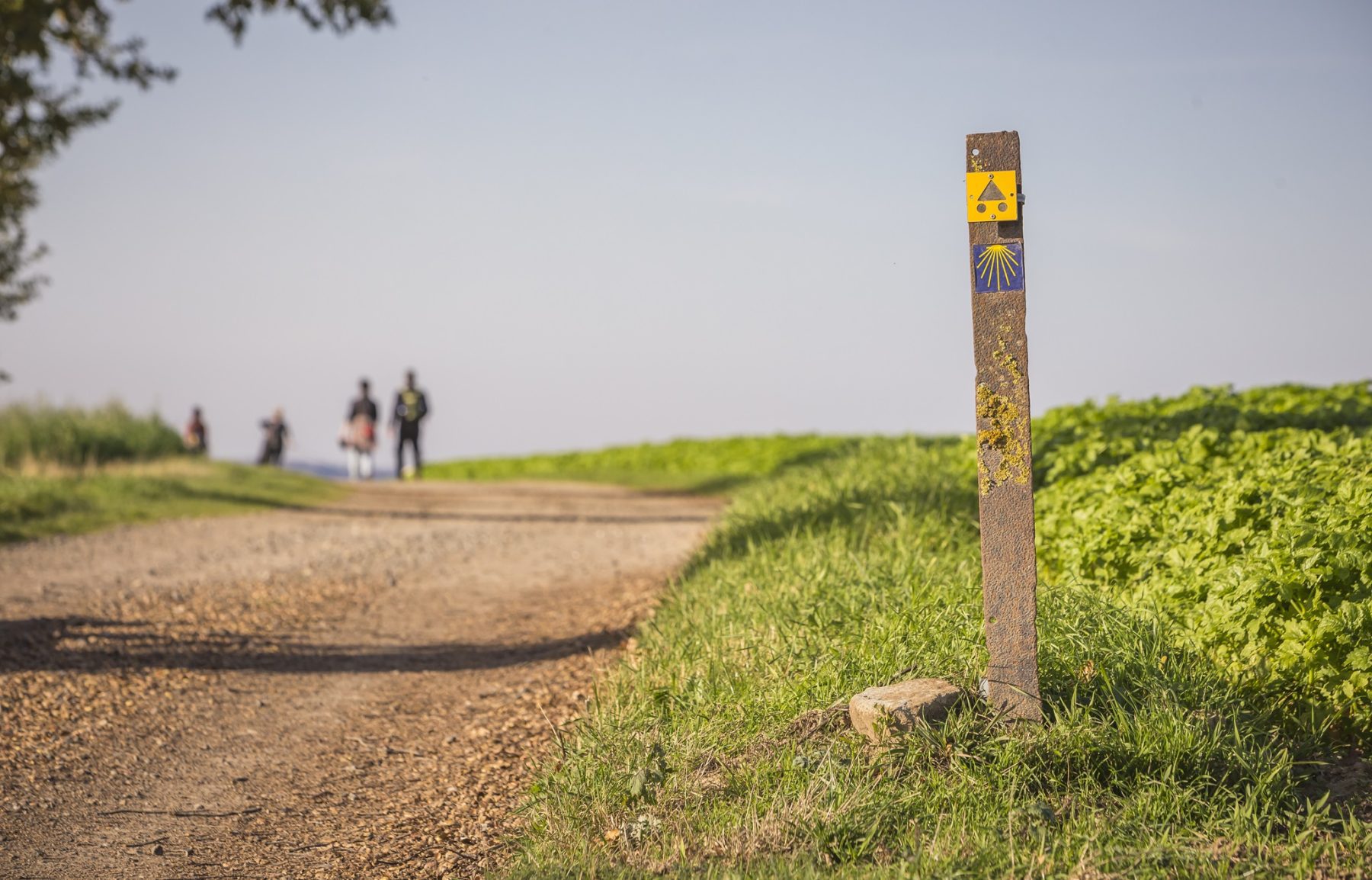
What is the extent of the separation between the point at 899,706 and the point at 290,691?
14.4ft

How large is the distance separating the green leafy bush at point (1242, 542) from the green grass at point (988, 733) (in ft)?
0.07

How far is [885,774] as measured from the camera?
423cm

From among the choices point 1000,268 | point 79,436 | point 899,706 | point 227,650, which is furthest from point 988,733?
point 79,436

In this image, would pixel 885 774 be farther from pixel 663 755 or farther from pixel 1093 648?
pixel 1093 648

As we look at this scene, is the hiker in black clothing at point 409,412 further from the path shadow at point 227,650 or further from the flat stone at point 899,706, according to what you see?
the flat stone at point 899,706

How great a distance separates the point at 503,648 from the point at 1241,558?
5.05 m

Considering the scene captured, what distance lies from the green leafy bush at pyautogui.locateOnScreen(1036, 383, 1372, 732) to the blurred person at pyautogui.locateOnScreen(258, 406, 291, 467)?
77.6ft

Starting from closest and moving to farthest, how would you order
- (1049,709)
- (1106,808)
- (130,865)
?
(1106,808)
(130,865)
(1049,709)

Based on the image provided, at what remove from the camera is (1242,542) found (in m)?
5.66

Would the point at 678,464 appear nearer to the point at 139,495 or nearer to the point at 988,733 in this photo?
the point at 139,495

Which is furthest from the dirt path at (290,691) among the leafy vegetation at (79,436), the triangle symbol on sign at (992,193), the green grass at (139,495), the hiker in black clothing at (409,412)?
the hiker in black clothing at (409,412)

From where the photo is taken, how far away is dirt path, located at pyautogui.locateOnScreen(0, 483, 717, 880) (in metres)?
4.74

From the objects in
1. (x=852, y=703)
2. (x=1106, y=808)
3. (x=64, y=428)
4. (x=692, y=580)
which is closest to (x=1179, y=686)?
(x=1106, y=808)

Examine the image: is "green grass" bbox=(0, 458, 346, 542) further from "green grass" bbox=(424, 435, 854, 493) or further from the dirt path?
"green grass" bbox=(424, 435, 854, 493)
